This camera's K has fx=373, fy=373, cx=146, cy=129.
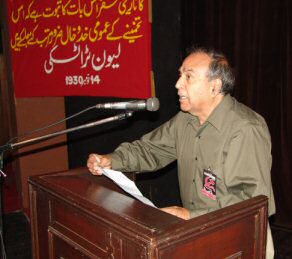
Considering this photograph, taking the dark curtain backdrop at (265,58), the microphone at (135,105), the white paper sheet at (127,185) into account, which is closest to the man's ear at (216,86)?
the microphone at (135,105)

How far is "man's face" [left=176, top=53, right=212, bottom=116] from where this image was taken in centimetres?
189

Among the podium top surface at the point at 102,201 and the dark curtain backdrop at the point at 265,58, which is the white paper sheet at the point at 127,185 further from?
the dark curtain backdrop at the point at 265,58

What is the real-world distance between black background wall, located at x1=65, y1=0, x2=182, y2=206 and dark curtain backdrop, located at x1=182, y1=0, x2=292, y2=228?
0.65 metres

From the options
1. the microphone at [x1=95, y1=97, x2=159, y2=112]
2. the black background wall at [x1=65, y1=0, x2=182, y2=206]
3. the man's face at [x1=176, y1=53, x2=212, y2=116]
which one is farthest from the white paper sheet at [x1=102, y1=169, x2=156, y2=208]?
the black background wall at [x1=65, y1=0, x2=182, y2=206]

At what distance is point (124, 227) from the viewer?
1.19 m

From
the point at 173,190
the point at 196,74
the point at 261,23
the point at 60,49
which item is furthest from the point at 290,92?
the point at 60,49

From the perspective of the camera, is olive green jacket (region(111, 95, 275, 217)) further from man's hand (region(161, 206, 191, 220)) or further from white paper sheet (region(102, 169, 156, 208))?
white paper sheet (region(102, 169, 156, 208))

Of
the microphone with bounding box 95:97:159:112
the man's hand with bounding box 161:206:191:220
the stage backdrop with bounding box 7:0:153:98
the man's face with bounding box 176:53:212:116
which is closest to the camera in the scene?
the man's hand with bounding box 161:206:191:220

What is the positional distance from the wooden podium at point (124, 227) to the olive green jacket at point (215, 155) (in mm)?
235

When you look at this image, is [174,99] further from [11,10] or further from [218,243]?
[218,243]

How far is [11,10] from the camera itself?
420 centimetres

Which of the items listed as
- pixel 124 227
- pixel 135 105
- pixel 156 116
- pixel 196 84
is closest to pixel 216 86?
pixel 196 84

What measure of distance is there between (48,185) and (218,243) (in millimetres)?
815

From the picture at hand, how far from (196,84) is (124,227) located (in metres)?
0.95
